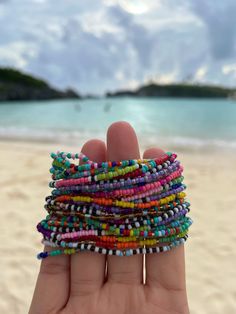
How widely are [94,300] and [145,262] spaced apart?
22 centimetres

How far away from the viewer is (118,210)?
125cm

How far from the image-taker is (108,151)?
1.33m

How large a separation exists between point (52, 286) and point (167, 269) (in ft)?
1.35

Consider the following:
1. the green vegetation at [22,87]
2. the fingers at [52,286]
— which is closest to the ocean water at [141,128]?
the fingers at [52,286]

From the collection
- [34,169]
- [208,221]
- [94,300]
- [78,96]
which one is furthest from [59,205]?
[78,96]

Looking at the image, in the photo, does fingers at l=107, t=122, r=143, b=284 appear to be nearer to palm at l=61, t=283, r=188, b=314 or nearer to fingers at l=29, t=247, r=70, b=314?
palm at l=61, t=283, r=188, b=314

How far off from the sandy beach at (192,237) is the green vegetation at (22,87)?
59.1 m

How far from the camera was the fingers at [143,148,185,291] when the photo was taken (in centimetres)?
127

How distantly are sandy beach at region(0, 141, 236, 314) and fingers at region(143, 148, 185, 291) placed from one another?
98cm

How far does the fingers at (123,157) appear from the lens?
1.28 metres

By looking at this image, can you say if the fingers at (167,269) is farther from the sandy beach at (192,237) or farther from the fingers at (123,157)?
the sandy beach at (192,237)

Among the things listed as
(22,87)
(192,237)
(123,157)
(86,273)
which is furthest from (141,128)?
(22,87)

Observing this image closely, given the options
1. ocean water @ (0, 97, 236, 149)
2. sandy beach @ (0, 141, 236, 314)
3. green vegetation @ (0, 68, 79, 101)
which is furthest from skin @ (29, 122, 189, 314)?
green vegetation @ (0, 68, 79, 101)

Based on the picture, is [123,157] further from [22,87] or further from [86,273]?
[22,87]
